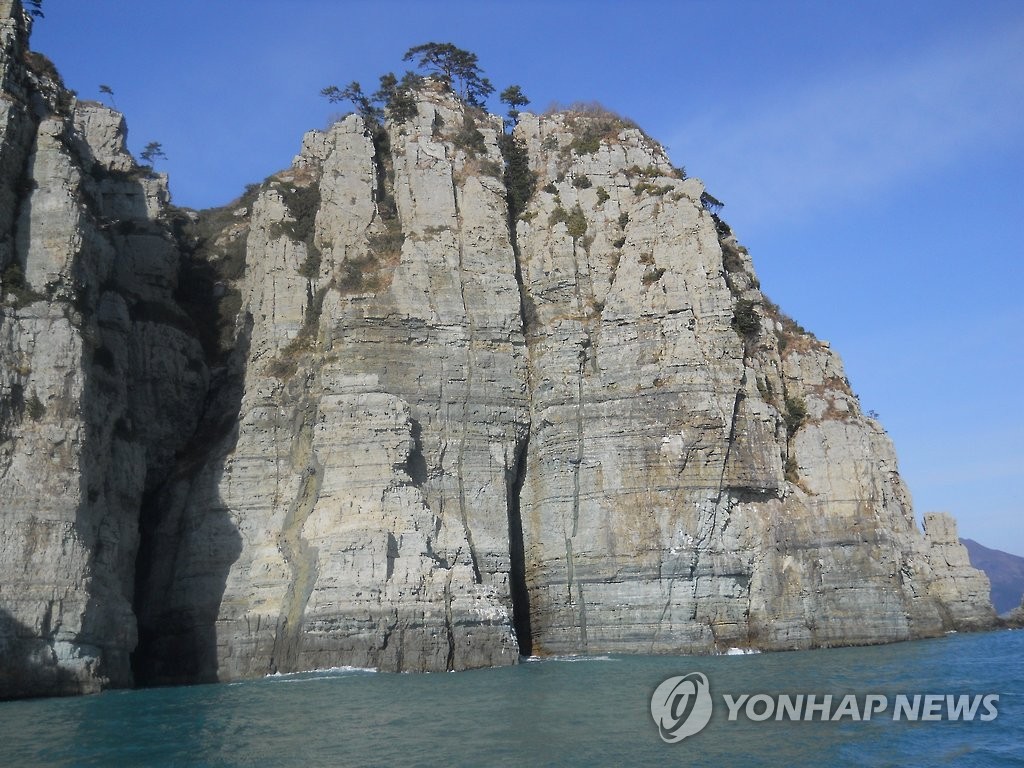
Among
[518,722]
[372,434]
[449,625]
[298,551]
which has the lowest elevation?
[518,722]

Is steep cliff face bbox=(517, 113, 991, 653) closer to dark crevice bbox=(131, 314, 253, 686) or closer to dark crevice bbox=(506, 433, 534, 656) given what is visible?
dark crevice bbox=(506, 433, 534, 656)

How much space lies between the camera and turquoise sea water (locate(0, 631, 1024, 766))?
20688 millimetres

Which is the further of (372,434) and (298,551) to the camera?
(372,434)

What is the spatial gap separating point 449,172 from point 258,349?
1188 centimetres

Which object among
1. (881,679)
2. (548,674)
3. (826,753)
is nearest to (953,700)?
(881,679)

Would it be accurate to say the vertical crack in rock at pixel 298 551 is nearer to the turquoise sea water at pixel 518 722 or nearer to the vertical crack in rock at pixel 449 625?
the turquoise sea water at pixel 518 722

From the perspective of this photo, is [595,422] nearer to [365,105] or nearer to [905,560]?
[905,560]

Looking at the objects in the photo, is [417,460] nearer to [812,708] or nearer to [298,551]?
[298,551]

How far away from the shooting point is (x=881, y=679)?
2920cm

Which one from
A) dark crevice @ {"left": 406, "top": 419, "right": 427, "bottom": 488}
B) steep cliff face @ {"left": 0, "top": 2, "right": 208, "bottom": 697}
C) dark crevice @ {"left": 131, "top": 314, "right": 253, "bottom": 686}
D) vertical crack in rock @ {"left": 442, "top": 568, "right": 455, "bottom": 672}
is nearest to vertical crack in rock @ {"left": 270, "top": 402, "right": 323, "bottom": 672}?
dark crevice @ {"left": 131, "top": 314, "right": 253, "bottom": 686}

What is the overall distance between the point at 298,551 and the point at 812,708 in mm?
21593

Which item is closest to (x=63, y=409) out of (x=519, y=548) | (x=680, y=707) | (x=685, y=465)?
(x=519, y=548)

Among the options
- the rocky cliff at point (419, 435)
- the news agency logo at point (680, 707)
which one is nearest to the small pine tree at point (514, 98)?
the rocky cliff at point (419, 435)

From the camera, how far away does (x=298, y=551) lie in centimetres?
3972
